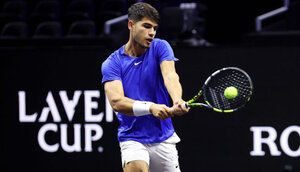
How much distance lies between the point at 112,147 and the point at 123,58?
2584 mm

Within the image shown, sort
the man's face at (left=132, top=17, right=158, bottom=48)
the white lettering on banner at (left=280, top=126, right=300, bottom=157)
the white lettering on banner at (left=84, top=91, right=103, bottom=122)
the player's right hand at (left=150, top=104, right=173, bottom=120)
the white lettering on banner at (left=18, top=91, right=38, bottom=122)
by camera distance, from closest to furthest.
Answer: the player's right hand at (left=150, top=104, right=173, bottom=120), the man's face at (left=132, top=17, right=158, bottom=48), the white lettering on banner at (left=280, top=126, right=300, bottom=157), the white lettering on banner at (left=84, top=91, right=103, bottom=122), the white lettering on banner at (left=18, top=91, right=38, bottom=122)

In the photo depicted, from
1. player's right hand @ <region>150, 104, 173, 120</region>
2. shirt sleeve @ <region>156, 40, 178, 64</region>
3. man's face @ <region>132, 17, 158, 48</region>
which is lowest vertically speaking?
player's right hand @ <region>150, 104, 173, 120</region>

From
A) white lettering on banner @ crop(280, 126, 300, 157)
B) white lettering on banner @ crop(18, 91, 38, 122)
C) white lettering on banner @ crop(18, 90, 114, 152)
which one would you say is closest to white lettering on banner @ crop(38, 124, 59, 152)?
white lettering on banner @ crop(18, 90, 114, 152)

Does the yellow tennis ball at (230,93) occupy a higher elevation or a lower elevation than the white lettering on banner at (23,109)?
higher

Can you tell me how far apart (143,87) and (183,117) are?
2320 millimetres

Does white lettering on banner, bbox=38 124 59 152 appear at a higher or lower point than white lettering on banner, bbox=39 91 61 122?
lower

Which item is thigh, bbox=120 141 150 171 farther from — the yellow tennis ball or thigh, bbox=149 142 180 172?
the yellow tennis ball

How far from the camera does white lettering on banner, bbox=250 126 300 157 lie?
688 cm

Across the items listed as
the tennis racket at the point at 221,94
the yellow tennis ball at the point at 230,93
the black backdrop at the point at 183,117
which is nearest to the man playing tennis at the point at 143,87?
the tennis racket at the point at 221,94

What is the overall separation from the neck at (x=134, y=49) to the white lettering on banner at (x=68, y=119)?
231 centimetres

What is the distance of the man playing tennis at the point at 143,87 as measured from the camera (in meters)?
4.74

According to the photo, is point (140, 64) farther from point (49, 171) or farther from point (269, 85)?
point (49, 171)

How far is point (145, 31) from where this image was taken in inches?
186

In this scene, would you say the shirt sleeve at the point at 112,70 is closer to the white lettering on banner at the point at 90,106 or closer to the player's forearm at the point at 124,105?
the player's forearm at the point at 124,105
